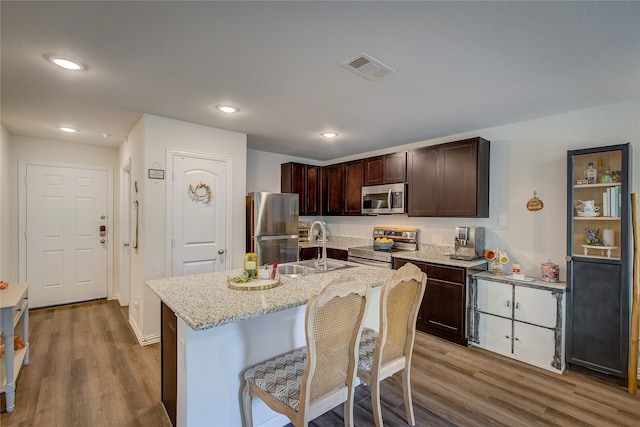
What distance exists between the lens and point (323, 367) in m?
1.45

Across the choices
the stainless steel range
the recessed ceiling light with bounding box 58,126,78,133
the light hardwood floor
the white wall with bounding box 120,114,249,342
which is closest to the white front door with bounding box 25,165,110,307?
the recessed ceiling light with bounding box 58,126,78,133

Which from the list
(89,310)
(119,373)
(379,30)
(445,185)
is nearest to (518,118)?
(445,185)

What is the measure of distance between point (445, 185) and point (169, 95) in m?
3.04

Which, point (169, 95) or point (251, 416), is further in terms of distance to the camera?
point (169, 95)

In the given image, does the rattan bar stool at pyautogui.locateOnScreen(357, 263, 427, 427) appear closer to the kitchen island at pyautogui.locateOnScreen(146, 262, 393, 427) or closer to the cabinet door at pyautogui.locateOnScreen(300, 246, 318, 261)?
the kitchen island at pyautogui.locateOnScreen(146, 262, 393, 427)

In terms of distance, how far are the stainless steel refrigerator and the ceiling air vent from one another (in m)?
2.08

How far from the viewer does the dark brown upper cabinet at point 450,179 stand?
11.1 ft

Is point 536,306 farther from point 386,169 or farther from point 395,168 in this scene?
point 386,169

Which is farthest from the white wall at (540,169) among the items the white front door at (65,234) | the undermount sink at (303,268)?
the white front door at (65,234)

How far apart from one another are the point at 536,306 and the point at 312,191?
3.44 meters

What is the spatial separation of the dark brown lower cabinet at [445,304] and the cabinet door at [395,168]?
1240mm

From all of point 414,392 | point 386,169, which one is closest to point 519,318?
point 414,392

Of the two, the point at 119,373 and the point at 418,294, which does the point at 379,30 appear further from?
the point at 119,373

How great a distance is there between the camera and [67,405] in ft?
7.03
